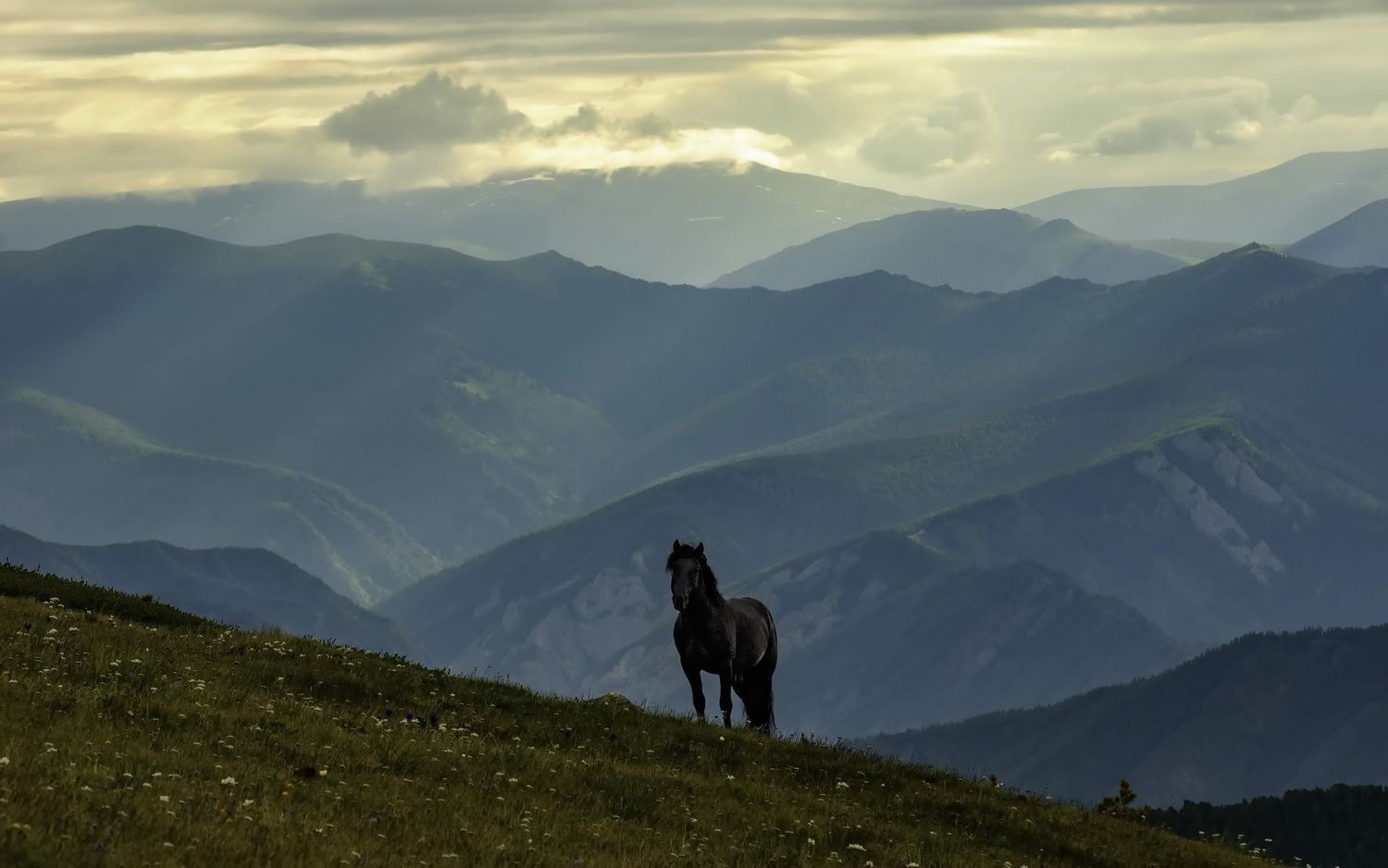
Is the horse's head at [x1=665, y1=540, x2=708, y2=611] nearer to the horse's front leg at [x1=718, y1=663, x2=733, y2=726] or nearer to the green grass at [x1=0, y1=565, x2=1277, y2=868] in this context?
the horse's front leg at [x1=718, y1=663, x2=733, y2=726]

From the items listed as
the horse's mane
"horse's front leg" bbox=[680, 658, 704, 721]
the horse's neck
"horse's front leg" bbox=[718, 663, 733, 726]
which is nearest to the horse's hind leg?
"horse's front leg" bbox=[718, 663, 733, 726]

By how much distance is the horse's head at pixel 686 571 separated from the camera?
34.5m

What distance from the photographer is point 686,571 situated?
34.9 m

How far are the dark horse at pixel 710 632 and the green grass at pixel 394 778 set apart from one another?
309 cm

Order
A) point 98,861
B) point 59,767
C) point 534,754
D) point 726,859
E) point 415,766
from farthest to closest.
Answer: point 534,754 → point 415,766 → point 726,859 → point 59,767 → point 98,861

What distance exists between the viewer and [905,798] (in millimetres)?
28281

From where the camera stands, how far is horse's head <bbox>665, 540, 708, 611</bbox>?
113ft

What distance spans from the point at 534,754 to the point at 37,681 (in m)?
7.43

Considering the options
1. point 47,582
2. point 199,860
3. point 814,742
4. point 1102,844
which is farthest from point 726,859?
point 47,582

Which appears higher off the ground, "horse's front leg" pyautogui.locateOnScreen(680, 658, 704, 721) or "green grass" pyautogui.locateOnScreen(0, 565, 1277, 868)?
"horse's front leg" pyautogui.locateOnScreen(680, 658, 704, 721)

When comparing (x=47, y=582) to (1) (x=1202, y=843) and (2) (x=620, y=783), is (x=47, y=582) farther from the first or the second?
(1) (x=1202, y=843)

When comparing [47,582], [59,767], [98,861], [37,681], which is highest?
[47,582]

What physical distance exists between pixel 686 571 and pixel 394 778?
1340 cm

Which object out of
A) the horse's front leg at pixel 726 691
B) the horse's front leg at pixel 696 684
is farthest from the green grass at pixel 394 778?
the horse's front leg at pixel 726 691
